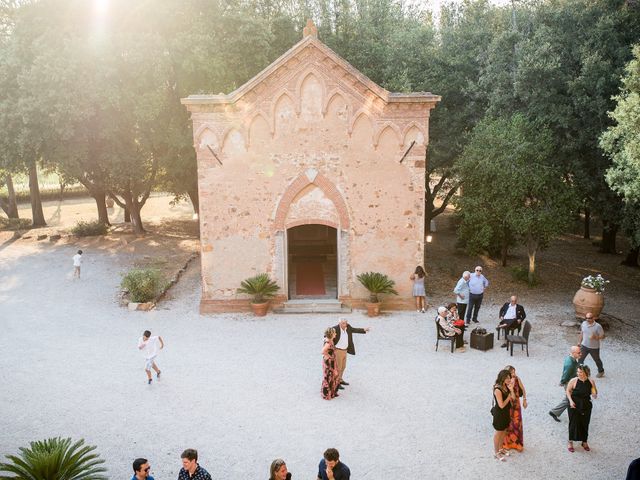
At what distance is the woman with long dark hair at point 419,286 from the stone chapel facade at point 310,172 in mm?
302

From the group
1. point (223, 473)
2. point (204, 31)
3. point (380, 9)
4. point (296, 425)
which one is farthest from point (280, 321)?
point (380, 9)

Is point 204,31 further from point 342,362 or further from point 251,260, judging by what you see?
point 342,362

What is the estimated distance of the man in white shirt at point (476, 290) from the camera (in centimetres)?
1688

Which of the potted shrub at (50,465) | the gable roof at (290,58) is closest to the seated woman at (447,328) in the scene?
the gable roof at (290,58)

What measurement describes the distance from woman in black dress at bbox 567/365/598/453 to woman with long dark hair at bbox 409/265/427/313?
26.5 feet

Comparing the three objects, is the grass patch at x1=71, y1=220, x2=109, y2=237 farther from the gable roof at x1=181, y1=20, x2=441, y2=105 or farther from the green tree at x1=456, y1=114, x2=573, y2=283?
the green tree at x1=456, y1=114, x2=573, y2=283

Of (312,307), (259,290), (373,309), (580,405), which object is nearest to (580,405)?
(580,405)

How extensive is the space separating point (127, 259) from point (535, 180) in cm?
1815

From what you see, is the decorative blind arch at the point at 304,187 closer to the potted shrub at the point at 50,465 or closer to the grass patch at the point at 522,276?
the grass patch at the point at 522,276

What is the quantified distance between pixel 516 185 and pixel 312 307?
8931 millimetres

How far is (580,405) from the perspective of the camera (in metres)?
9.95

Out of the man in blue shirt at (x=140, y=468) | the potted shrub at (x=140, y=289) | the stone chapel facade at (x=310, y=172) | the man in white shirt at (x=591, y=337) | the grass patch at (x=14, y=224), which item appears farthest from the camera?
the grass patch at (x=14, y=224)

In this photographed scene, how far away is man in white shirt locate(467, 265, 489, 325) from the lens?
16.9 m

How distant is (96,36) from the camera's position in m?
24.1
